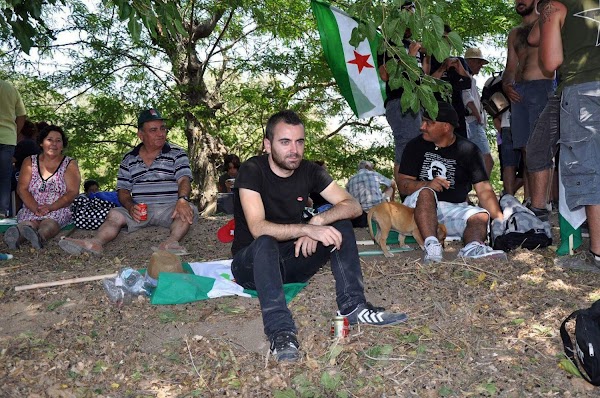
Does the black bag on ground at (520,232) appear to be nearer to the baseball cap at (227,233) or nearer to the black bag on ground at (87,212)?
the baseball cap at (227,233)

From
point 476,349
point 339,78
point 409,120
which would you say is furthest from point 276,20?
point 476,349

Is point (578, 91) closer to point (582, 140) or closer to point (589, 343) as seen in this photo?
point (582, 140)

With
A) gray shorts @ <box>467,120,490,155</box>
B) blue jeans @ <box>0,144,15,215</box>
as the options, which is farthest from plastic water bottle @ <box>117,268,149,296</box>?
gray shorts @ <box>467,120,490,155</box>

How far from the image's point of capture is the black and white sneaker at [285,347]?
3609mm

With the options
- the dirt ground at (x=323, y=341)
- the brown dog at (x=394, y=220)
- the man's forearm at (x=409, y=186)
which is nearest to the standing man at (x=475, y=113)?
the man's forearm at (x=409, y=186)

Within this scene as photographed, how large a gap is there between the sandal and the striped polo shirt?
942 mm

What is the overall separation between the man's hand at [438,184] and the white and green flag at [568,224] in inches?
34.5

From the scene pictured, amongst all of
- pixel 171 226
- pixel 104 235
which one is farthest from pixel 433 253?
pixel 104 235

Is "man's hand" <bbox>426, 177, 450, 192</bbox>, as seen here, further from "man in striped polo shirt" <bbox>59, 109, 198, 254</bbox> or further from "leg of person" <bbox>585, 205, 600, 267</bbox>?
"man in striped polo shirt" <bbox>59, 109, 198, 254</bbox>

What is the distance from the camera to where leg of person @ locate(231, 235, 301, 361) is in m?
3.64

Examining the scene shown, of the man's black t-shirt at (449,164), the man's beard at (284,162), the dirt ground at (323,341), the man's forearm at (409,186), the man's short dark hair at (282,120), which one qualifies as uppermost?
the man's short dark hair at (282,120)

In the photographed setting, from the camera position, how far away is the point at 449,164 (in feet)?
18.7

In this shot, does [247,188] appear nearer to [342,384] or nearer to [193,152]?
[342,384]

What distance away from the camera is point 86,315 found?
4.43 m
